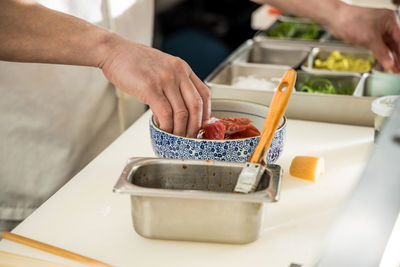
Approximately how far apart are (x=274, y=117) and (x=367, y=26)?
2.88 ft

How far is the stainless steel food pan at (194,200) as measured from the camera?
0.79 metres

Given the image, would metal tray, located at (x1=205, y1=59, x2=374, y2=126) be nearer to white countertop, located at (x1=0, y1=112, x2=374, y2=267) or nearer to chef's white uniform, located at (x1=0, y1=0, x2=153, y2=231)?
white countertop, located at (x1=0, y1=112, x2=374, y2=267)

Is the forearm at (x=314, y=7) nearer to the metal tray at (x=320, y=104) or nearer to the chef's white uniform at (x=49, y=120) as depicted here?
the metal tray at (x=320, y=104)

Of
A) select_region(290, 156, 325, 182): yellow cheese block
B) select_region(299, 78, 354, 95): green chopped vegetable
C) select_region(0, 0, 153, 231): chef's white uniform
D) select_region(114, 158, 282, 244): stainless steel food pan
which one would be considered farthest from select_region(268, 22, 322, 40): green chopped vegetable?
select_region(114, 158, 282, 244): stainless steel food pan

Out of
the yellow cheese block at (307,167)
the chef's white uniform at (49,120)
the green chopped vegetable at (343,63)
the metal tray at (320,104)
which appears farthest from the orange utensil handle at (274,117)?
the green chopped vegetable at (343,63)

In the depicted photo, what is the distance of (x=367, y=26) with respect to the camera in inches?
63.8

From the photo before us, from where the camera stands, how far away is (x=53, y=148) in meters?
1.48

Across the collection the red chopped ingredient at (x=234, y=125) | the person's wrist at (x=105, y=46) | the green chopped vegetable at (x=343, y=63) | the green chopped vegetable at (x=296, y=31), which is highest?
the person's wrist at (x=105, y=46)

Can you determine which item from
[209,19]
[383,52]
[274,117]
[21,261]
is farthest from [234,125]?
[209,19]

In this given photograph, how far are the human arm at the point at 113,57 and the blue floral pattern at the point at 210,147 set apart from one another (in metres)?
0.03

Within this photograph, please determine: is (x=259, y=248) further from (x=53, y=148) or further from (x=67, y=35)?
(x=53, y=148)

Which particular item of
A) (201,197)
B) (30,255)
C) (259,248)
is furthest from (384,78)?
(30,255)

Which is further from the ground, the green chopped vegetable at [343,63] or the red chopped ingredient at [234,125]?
the red chopped ingredient at [234,125]

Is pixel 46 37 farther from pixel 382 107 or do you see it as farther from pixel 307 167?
pixel 382 107
